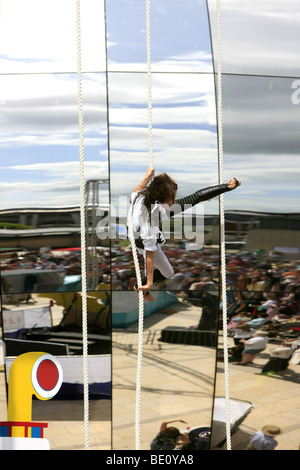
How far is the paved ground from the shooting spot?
15.8 feet

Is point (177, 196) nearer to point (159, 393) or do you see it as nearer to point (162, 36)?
point (162, 36)

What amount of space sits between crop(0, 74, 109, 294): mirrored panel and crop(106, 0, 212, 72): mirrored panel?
1.23ft

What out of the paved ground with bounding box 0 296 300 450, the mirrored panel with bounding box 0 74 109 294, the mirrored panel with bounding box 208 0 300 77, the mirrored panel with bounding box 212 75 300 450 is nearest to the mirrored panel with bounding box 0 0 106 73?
the mirrored panel with bounding box 0 74 109 294

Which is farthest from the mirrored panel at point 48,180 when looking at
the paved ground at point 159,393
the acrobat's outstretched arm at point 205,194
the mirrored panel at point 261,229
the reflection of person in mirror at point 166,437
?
the reflection of person in mirror at point 166,437

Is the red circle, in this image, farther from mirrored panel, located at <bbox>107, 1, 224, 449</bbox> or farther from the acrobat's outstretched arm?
the acrobat's outstretched arm

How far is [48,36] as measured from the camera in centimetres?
489

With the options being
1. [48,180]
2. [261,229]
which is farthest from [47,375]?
[261,229]

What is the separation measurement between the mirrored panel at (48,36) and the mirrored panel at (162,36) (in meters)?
0.14

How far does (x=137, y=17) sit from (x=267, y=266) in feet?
8.82

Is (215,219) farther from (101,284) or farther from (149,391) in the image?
(149,391)

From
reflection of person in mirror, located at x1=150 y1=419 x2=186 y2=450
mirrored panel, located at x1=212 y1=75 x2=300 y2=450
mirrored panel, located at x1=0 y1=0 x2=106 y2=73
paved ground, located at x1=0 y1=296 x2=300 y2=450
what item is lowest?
reflection of person in mirror, located at x1=150 y1=419 x2=186 y2=450
